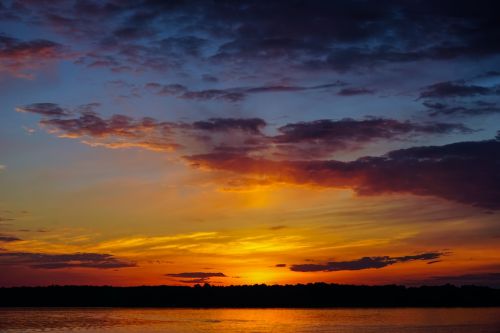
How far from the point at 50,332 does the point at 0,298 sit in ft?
434

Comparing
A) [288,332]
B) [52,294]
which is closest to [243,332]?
[288,332]

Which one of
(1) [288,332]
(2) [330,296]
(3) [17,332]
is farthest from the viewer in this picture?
(2) [330,296]

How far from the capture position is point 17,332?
72438 mm

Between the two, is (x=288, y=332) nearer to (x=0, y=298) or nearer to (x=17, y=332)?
(x=17, y=332)

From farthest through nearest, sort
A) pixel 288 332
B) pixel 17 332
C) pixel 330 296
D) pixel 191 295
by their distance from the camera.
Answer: pixel 191 295
pixel 330 296
pixel 288 332
pixel 17 332

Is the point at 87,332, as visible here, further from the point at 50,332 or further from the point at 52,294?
the point at 52,294

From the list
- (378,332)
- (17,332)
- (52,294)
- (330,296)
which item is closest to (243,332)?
(378,332)

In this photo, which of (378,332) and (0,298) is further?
(0,298)

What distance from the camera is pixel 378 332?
8106cm

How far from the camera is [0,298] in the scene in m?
193

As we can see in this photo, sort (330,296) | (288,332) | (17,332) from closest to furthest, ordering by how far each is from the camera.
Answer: (17,332)
(288,332)
(330,296)

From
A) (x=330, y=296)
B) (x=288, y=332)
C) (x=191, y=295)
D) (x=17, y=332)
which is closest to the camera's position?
(x=17, y=332)

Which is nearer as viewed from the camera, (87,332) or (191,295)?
(87,332)

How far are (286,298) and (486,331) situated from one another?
123684mm
